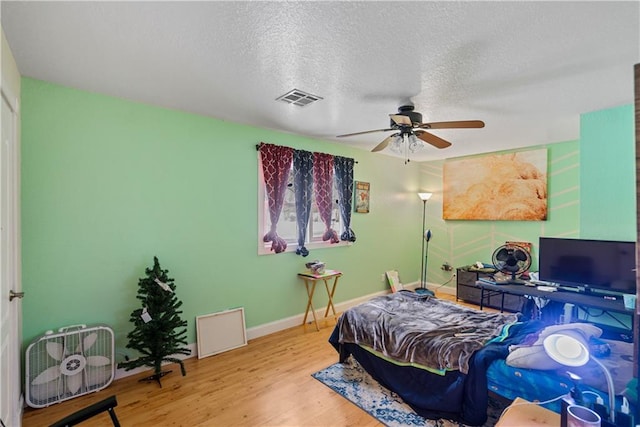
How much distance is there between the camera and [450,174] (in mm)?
5363

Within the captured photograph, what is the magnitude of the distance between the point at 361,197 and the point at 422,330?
2.60 meters

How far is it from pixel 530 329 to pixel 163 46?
3.29 m

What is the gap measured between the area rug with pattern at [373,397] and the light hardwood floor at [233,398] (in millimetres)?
69

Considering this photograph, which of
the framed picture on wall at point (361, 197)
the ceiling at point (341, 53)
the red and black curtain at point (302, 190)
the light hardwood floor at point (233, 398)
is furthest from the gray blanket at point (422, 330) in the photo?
the ceiling at point (341, 53)

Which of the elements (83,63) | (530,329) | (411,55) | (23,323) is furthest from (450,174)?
(23,323)

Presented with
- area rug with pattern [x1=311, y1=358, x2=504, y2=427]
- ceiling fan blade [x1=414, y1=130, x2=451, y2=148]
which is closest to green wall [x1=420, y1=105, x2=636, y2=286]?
ceiling fan blade [x1=414, y1=130, x2=451, y2=148]

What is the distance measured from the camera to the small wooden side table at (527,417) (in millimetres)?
1182

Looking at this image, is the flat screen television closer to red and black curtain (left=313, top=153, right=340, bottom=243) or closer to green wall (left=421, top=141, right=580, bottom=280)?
green wall (left=421, top=141, right=580, bottom=280)

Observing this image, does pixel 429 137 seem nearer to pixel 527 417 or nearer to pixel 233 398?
pixel 527 417

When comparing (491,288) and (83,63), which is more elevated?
(83,63)

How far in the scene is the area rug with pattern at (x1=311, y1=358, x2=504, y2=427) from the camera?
83.7 inches

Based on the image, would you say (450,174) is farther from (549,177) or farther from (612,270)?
(612,270)

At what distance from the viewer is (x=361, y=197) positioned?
4727 millimetres

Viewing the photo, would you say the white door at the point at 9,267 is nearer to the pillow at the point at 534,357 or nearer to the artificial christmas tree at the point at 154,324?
the artificial christmas tree at the point at 154,324
